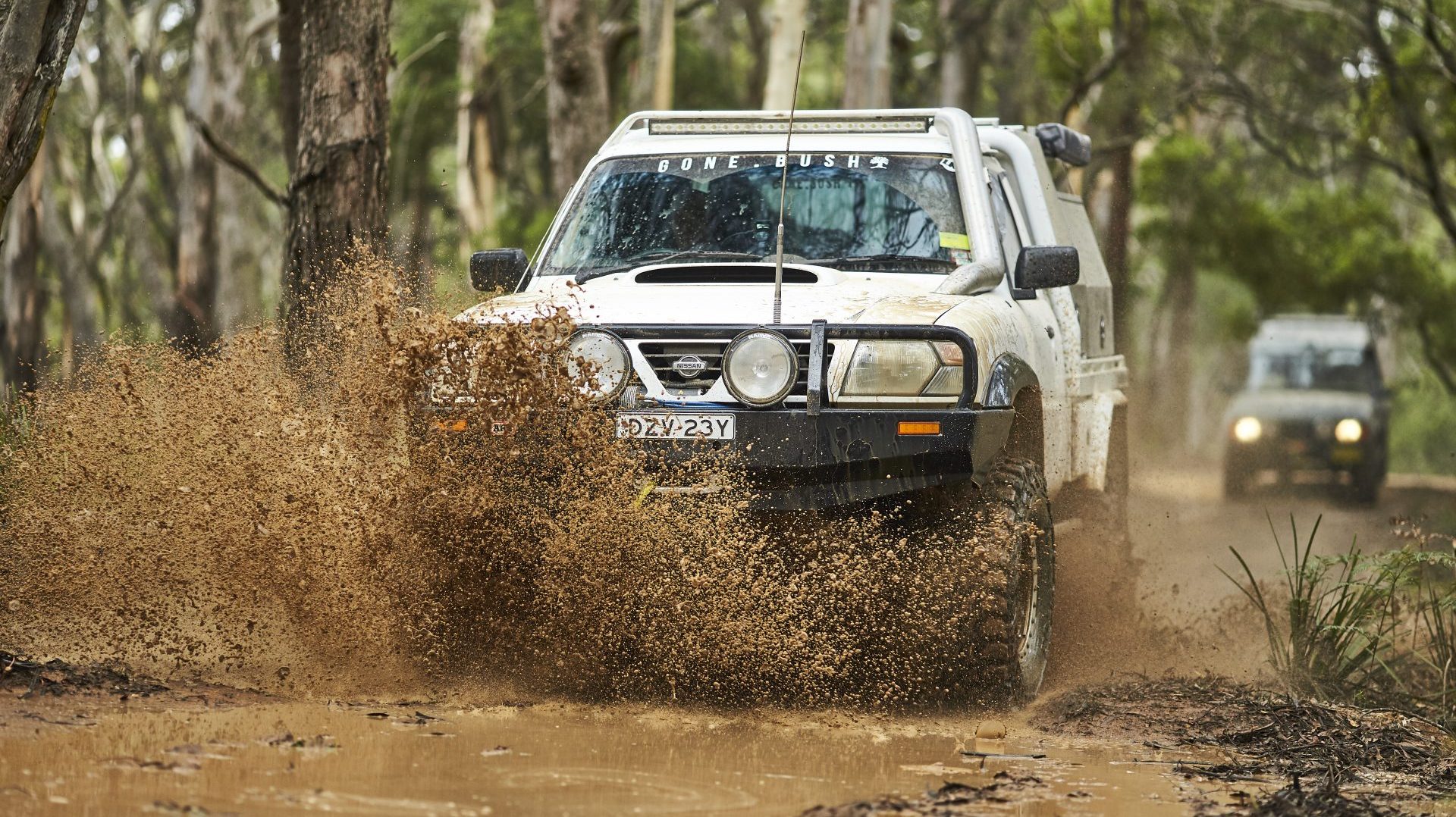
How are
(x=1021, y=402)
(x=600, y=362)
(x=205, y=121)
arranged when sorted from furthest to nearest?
(x=205, y=121), (x=1021, y=402), (x=600, y=362)

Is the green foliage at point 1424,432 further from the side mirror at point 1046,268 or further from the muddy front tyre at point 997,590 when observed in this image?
the muddy front tyre at point 997,590

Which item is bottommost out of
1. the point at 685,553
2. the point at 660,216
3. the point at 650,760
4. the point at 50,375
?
the point at 650,760

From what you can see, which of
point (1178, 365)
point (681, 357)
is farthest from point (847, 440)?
point (1178, 365)

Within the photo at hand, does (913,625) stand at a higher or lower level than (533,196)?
lower

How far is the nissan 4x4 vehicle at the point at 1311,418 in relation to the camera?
58.6ft

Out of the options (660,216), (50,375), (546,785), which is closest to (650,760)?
(546,785)

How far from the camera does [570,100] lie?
1528 centimetres

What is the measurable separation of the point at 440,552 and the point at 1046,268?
261cm

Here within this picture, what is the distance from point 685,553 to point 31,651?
231cm

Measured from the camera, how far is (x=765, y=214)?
689 centimetres

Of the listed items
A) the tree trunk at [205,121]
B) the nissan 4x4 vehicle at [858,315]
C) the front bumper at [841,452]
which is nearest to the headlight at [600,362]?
the nissan 4x4 vehicle at [858,315]

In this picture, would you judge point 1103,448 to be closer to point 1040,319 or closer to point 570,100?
point 1040,319

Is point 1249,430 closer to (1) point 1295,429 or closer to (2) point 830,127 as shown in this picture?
(1) point 1295,429

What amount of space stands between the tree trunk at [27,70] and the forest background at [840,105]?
619 cm
